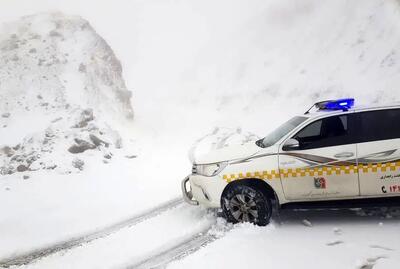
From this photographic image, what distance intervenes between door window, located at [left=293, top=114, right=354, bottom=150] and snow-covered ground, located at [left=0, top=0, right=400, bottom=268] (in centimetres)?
139

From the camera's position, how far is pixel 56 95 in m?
18.8

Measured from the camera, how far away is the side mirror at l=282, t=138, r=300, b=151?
5977mm

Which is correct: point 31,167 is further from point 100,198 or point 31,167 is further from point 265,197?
point 265,197

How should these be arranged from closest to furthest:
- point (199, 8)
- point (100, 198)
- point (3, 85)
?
point (100, 198)
point (3, 85)
point (199, 8)

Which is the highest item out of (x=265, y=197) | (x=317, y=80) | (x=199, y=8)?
(x=199, y=8)

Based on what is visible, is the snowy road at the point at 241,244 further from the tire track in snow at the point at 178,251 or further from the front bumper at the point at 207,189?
the front bumper at the point at 207,189

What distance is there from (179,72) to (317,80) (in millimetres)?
25395

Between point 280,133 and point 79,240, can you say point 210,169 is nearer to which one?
point 280,133

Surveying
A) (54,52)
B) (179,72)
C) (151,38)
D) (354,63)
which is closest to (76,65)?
(54,52)

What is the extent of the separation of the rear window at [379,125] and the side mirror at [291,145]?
100 cm

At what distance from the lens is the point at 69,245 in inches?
251

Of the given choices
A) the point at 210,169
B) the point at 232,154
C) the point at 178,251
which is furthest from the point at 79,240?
the point at 232,154

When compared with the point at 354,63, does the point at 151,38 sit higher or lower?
higher

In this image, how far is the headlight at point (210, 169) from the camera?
6.34 meters
